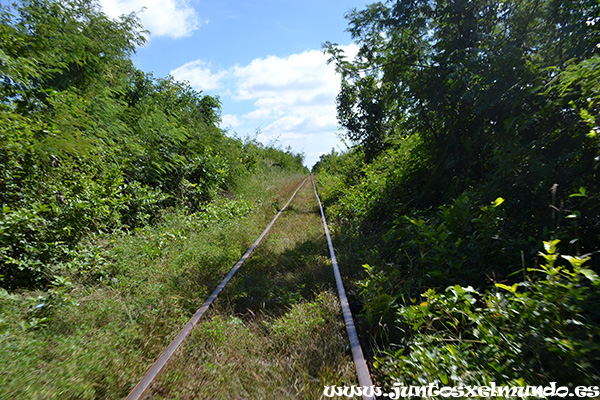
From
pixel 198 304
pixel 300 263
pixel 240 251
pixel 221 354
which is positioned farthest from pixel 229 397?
pixel 240 251

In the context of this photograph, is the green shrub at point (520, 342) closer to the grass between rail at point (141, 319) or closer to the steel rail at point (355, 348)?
the steel rail at point (355, 348)

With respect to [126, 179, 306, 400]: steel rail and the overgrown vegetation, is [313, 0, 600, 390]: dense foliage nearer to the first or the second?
[126, 179, 306, 400]: steel rail

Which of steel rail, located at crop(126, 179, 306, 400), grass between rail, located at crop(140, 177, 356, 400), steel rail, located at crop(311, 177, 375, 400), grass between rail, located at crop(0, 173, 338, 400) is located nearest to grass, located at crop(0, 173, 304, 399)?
grass between rail, located at crop(0, 173, 338, 400)

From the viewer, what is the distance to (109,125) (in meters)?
5.76

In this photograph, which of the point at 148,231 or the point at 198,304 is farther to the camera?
the point at 148,231

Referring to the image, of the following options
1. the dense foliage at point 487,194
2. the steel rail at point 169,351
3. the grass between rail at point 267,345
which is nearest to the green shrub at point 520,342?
the dense foliage at point 487,194

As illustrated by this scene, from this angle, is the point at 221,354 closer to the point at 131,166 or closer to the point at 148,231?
the point at 148,231

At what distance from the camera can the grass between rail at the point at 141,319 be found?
7.80 feet

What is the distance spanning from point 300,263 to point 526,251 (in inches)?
128

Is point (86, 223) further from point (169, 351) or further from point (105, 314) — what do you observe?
point (169, 351)

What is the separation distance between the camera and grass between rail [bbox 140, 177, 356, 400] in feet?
7.88

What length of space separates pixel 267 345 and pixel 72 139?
3.98 m

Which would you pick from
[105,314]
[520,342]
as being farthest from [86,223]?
[520,342]

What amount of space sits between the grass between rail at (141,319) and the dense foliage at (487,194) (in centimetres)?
91
